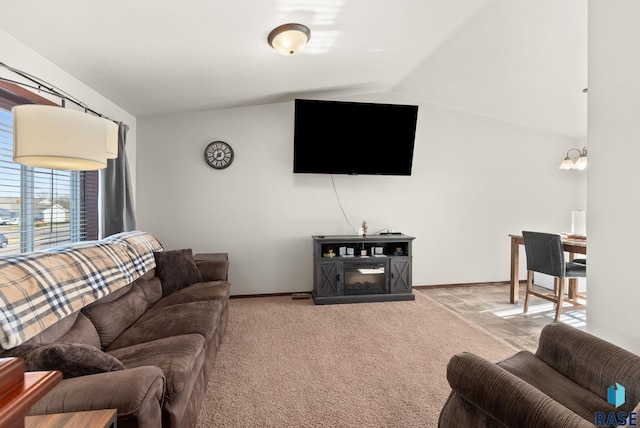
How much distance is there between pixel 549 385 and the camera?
139 cm

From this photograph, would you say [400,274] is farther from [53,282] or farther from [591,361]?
[53,282]

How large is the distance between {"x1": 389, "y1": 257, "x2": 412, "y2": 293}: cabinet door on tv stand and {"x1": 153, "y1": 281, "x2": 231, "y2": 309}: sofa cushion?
2055mm

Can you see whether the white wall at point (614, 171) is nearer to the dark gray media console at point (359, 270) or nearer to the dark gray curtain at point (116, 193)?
the dark gray media console at point (359, 270)

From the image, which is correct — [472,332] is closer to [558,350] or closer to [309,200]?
[558,350]

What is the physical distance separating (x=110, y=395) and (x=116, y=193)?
7.97 ft

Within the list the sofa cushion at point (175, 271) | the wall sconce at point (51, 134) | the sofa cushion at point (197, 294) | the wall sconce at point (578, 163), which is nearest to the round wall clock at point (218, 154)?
the sofa cushion at point (175, 271)

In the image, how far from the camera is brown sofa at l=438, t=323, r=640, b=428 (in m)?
1.01

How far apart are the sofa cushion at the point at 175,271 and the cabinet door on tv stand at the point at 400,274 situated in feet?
7.45

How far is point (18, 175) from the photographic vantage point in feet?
7.05

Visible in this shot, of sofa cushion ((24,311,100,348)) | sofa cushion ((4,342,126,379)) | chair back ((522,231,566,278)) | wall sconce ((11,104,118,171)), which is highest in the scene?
wall sconce ((11,104,118,171))

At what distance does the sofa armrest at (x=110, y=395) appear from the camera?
1.05m

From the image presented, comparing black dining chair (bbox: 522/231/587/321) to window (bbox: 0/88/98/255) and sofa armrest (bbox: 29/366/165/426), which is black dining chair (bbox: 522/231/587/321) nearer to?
sofa armrest (bbox: 29/366/165/426)

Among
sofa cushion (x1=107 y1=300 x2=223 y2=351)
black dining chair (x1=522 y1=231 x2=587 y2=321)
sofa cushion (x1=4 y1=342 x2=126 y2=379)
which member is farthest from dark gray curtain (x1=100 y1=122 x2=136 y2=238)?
black dining chair (x1=522 y1=231 x2=587 y2=321)

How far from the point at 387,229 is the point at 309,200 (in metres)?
1.15
